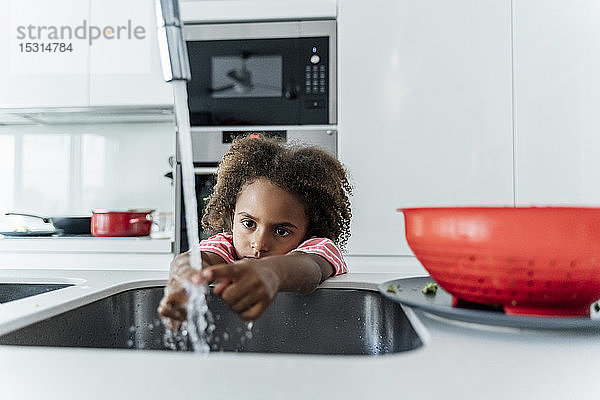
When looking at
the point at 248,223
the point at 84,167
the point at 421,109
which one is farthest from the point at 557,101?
the point at 84,167

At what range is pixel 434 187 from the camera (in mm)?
1943

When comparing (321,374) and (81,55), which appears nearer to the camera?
(321,374)

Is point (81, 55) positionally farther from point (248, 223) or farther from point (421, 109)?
point (248, 223)

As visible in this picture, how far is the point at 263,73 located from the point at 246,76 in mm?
69

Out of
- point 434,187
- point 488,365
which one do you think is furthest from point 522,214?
point 434,187

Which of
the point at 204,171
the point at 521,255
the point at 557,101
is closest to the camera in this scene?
the point at 521,255

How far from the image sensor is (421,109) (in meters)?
1.96

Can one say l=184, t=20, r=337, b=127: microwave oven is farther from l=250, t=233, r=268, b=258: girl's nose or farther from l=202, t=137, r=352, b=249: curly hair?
l=250, t=233, r=268, b=258: girl's nose

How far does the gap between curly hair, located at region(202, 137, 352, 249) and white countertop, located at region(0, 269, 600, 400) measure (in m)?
0.67

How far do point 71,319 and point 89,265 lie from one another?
1615 mm

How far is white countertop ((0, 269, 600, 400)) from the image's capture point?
0.32m

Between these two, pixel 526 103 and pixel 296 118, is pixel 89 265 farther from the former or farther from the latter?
pixel 526 103


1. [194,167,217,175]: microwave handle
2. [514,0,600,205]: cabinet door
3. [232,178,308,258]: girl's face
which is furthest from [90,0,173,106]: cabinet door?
[514,0,600,205]: cabinet door

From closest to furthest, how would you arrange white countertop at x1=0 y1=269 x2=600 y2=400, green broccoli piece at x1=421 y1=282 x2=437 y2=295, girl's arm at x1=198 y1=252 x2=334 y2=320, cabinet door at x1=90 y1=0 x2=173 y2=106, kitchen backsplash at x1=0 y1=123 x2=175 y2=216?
white countertop at x1=0 y1=269 x2=600 y2=400, girl's arm at x1=198 y1=252 x2=334 y2=320, green broccoli piece at x1=421 y1=282 x2=437 y2=295, cabinet door at x1=90 y1=0 x2=173 y2=106, kitchen backsplash at x1=0 y1=123 x2=175 y2=216
